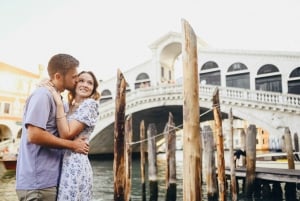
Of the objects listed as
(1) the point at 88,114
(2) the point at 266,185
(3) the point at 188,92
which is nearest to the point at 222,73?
(2) the point at 266,185

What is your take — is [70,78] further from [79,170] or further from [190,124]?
[190,124]

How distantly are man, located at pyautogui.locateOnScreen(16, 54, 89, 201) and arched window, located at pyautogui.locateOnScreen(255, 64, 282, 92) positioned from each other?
13.6m

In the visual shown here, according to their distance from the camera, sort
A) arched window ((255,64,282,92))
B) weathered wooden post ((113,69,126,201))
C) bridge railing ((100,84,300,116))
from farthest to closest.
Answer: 1. arched window ((255,64,282,92))
2. bridge railing ((100,84,300,116))
3. weathered wooden post ((113,69,126,201))

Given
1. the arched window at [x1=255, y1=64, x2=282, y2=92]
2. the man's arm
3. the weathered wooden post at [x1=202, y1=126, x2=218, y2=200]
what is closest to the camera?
the man's arm

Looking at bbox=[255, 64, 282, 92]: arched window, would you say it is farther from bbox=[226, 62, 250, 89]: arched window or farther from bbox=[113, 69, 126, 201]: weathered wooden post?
bbox=[113, 69, 126, 201]: weathered wooden post

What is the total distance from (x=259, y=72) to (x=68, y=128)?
13870mm

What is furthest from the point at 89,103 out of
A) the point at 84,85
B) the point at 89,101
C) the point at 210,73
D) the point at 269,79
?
the point at 210,73

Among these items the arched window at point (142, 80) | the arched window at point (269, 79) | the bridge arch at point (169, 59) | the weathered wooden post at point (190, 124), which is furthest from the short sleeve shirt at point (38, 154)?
the arched window at point (142, 80)

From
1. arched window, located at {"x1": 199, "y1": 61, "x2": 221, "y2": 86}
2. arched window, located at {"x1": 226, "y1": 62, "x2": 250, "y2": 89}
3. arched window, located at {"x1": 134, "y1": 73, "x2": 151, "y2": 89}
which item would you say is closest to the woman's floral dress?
arched window, located at {"x1": 226, "y1": 62, "x2": 250, "y2": 89}

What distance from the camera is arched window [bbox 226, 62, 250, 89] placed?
14633 mm

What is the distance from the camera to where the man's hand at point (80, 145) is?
58.5 inches

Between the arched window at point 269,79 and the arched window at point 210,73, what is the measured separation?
194 cm

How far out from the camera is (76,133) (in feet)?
4.89

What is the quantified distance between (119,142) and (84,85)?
2.04 m
